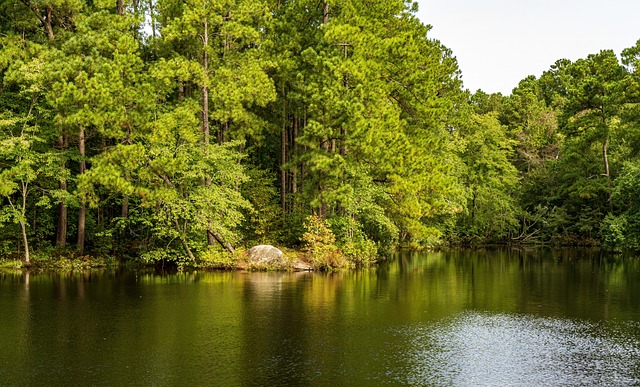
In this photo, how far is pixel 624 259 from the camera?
128ft

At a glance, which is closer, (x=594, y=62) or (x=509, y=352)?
(x=509, y=352)

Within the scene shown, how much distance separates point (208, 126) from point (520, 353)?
2286 cm

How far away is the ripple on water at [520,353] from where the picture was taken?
39.5 feet

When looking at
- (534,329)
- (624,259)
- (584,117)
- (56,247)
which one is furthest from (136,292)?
(584,117)

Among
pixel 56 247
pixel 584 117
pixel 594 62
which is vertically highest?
pixel 594 62

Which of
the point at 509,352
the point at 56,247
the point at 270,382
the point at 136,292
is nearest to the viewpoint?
the point at 270,382

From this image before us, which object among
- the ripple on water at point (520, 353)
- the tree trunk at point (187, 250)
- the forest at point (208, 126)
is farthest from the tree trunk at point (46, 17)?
the ripple on water at point (520, 353)

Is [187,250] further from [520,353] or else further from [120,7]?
[520,353]

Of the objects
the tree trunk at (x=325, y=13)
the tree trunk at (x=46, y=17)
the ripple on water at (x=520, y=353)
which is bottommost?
the ripple on water at (x=520, y=353)

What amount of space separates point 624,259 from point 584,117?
1252cm

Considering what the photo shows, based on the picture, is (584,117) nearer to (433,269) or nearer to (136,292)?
(433,269)

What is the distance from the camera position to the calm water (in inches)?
482

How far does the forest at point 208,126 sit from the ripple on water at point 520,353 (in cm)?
1490

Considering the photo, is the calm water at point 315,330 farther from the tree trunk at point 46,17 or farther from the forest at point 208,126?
the tree trunk at point 46,17
